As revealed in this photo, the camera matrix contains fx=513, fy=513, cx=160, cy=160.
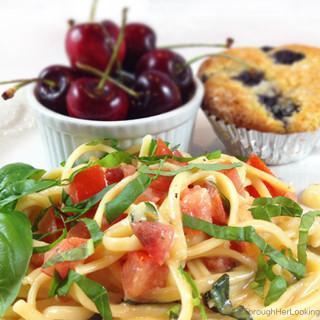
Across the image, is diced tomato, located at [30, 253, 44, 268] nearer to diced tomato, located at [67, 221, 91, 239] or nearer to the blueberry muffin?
diced tomato, located at [67, 221, 91, 239]

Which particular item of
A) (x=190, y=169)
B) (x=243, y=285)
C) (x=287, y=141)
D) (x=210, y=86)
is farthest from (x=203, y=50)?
(x=243, y=285)

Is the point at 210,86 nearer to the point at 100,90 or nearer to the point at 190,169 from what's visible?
the point at 100,90

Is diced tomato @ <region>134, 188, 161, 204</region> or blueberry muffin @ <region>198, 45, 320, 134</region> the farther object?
blueberry muffin @ <region>198, 45, 320, 134</region>

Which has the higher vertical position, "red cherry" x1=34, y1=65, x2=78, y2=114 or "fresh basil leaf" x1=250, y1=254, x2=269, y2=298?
"red cherry" x1=34, y1=65, x2=78, y2=114

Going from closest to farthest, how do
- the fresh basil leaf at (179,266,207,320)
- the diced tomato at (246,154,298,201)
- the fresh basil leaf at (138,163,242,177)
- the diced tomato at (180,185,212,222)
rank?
the fresh basil leaf at (179,266,207,320) < the diced tomato at (180,185,212,222) < the fresh basil leaf at (138,163,242,177) < the diced tomato at (246,154,298,201)

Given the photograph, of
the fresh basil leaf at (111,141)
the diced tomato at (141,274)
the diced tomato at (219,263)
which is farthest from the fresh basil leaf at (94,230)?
the fresh basil leaf at (111,141)

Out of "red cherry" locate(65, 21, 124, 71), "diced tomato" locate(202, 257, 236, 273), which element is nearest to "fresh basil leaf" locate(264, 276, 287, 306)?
"diced tomato" locate(202, 257, 236, 273)
